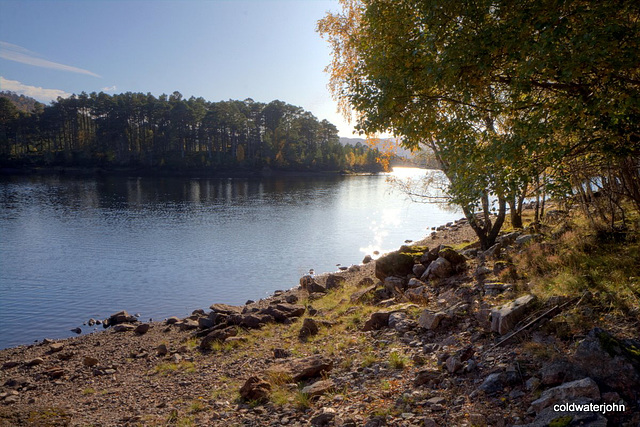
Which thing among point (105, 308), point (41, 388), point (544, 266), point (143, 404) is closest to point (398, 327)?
point (544, 266)

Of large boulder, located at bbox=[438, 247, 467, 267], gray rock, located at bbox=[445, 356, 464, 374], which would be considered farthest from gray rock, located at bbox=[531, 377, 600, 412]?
large boulder, located at bbox=[438, 247, 467, 267]

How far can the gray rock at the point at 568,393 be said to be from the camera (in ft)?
16.9

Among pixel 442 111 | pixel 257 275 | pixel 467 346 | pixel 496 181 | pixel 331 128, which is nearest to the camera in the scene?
pixel 467 346

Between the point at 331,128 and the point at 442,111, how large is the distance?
461ft

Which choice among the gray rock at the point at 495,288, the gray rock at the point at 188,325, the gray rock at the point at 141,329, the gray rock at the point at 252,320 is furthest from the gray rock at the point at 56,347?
the gray rock at the point at 495,288

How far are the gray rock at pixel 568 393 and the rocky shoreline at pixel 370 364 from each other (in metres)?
0.02

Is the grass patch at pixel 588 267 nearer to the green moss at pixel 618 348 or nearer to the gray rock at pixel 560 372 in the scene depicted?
the green moss at pixel 618 348

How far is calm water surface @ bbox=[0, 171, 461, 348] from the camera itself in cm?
2234

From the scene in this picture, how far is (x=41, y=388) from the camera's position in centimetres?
1249

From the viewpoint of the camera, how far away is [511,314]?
8.12 metres

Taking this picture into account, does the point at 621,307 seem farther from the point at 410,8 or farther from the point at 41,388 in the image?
the point at 41,388

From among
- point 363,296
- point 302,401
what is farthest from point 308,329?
point 302,401

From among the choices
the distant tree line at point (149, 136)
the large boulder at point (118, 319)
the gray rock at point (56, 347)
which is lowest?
the large boulder at point (118, 319)

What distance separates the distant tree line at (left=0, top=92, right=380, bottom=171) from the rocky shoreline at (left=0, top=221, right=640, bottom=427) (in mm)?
109105
